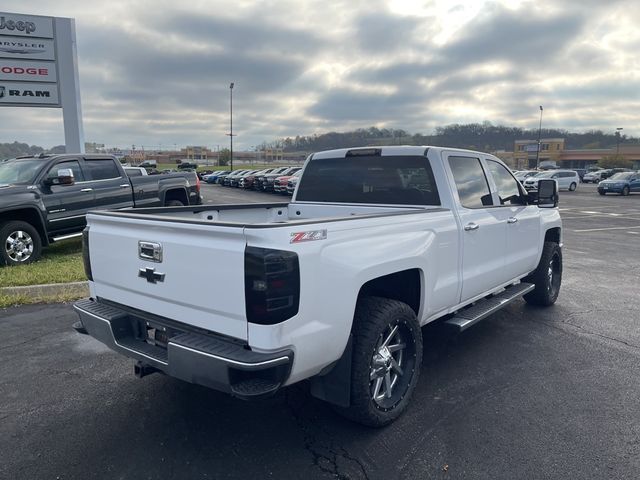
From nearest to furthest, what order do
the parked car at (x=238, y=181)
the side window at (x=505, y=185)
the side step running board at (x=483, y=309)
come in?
the side step running board at (x=483, y=309) < the side window at (x=505, y=185) < the parked car at (x=238, y=181)

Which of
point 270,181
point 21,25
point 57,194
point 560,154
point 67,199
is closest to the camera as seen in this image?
point 57,194

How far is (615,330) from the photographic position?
5379mm

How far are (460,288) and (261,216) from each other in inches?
82.6

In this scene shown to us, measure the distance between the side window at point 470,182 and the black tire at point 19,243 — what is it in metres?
7.12

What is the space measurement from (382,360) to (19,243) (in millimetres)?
7205

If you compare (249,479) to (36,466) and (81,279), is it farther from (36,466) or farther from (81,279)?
(81,279)

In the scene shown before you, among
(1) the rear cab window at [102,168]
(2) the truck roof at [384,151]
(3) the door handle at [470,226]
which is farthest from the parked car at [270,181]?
(3) the door handle at [470,226]

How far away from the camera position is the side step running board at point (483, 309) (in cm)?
404

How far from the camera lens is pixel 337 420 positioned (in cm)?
344

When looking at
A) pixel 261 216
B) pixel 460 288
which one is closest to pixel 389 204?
pixel 460 288

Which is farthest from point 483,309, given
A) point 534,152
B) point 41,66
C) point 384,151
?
point 534,152

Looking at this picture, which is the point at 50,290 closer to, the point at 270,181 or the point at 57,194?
the point at 57,194

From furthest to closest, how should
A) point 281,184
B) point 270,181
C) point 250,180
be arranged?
point 250,180
point 270,181
point 281,184

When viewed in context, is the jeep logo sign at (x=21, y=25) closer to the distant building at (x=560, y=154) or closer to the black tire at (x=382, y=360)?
the black tire at (x=382, y=360)
